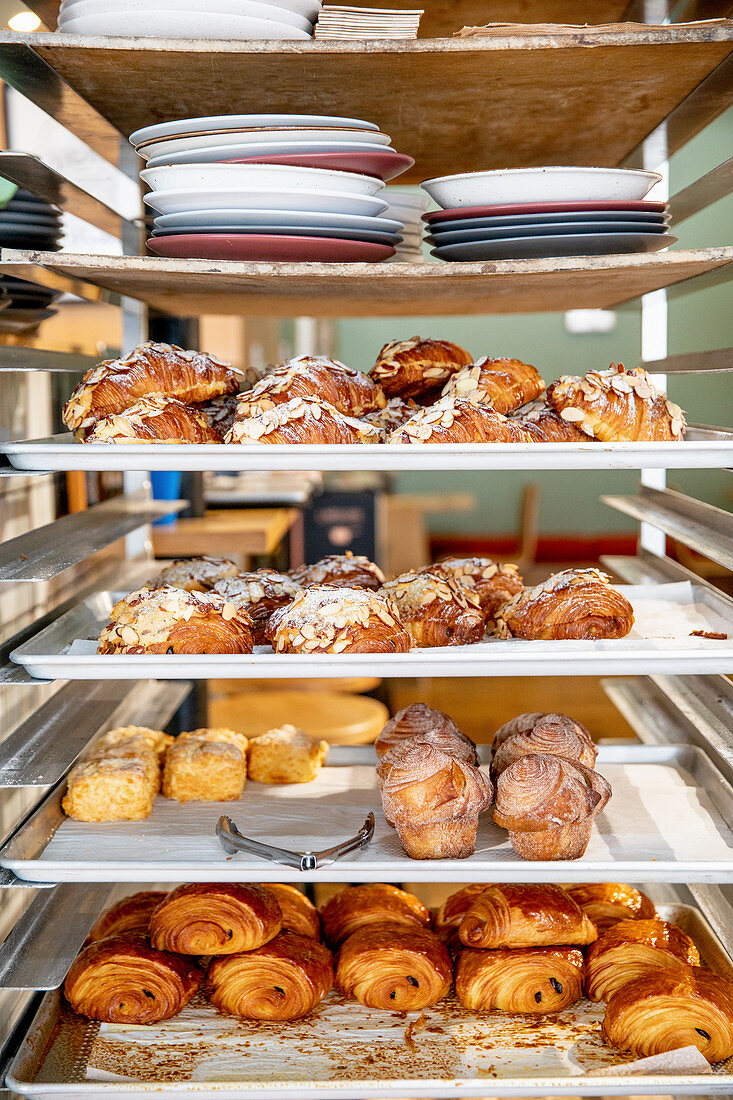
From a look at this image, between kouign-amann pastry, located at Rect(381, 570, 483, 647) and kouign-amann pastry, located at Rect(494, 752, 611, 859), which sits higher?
kouign-amann pastry, located at Rect(381, 570, 483, 647)

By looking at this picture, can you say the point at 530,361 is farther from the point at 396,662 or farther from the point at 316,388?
the point at 396,662

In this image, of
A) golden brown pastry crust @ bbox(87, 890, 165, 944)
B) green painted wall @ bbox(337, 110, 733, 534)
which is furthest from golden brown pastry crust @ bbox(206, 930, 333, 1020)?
green painted wall @ bbox(337, 110, 733, 534)

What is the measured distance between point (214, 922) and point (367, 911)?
281 millimetres

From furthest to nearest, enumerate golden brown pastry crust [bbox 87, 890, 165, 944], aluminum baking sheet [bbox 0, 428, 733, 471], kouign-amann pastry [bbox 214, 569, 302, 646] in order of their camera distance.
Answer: golden brown pastry crust [bbox 87, 890, 165, 944] < kouign-amann pastry [bbox 214, 569, 302, 646] < aluminum baking sheet [bbox 0, 428, 733, 471]

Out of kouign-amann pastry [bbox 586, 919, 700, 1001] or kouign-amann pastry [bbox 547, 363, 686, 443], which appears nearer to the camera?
kouign-amann pastry [bbox 547, 363, 686, 443]

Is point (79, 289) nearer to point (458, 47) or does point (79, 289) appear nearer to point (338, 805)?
point (458, 47)

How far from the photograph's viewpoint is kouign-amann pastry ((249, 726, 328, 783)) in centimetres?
169

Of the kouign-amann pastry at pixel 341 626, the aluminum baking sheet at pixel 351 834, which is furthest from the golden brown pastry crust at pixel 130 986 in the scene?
the kouign-amann pastry at pixel 341 626

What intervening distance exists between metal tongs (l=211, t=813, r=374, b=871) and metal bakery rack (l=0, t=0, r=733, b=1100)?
11 millimetres

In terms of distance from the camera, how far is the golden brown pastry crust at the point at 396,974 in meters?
1.53

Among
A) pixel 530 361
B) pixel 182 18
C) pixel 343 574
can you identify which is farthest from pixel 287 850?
pixel 530 361

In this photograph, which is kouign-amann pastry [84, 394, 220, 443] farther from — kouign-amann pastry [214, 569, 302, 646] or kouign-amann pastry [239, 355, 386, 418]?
kouign-amann pastry [214, 569, 302, 646]

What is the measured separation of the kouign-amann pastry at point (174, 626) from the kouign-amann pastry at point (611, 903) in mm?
772

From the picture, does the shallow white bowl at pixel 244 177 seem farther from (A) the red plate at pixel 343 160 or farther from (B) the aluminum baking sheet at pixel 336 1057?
(B) the aluminum baking sheet at pixel 336 1057
